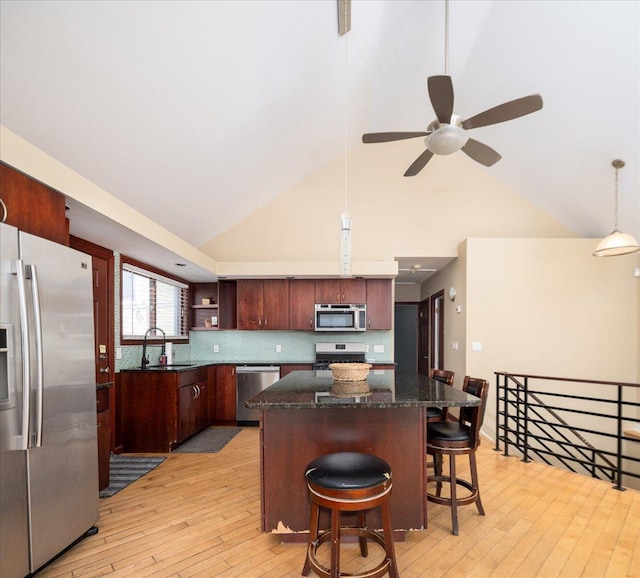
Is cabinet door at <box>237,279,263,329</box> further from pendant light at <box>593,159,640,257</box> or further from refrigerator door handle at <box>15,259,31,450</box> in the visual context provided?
pendant light at <box>593,159,640,257</box>

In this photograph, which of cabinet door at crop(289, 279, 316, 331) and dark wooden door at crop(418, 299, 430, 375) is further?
dark wooden door at crop(418, 299, 430, 375)

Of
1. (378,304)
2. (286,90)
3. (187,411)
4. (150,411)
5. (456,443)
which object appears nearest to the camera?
(456,443)

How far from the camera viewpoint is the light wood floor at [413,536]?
6.31 ft

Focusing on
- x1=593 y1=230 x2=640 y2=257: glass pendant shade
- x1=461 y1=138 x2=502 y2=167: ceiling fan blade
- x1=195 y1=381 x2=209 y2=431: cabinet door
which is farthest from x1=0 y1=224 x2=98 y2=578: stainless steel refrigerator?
x1=593 y1=230 x2=640 y2=257: glass pendant shade

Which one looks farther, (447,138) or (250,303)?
(250,303)

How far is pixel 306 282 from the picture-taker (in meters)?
5.26

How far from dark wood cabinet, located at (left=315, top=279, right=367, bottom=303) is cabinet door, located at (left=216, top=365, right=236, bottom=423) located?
5.09 ft

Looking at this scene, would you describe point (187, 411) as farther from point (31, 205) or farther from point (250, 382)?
point (31, 205)

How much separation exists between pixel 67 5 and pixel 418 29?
3.08 m

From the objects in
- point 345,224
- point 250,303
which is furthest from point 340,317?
point 345,224

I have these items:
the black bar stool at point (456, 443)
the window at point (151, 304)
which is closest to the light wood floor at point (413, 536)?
the black bar stool at point (456, 443)

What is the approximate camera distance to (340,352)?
5.36 metres

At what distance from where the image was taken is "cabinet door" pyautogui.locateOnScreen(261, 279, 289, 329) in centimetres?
521

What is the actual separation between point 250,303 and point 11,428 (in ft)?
11.9
